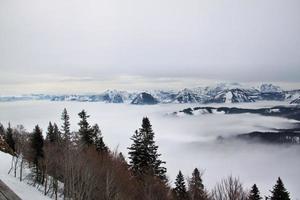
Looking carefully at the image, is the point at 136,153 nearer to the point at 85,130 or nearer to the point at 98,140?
the point at 98,140

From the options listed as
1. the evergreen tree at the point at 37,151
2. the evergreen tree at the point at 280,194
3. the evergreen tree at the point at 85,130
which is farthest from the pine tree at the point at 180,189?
the evergreen tree at the point at 37,151

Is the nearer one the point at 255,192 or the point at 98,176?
the point at 98,176

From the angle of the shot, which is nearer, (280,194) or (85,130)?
(280,194)

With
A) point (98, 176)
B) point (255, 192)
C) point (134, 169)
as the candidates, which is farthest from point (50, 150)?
point (255, 192)

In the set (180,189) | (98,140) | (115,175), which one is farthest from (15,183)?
(180,189)

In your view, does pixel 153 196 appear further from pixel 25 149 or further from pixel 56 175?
pixel 25 149

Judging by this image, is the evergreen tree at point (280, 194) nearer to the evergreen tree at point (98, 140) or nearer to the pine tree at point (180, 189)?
the pine tree at point (180, 189)
